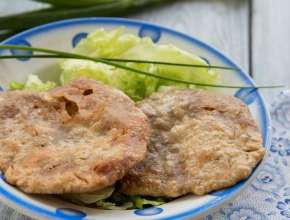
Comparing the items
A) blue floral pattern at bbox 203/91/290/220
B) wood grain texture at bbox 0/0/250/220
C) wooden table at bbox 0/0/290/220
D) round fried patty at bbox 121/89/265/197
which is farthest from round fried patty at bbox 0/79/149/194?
wood grain texture at bbox 0/0/250/220

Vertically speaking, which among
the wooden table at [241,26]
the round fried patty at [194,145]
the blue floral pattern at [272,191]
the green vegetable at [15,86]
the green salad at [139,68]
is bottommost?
the blue floral pattern at [272,191]

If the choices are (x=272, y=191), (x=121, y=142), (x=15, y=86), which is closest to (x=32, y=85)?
(x=15, y=86)

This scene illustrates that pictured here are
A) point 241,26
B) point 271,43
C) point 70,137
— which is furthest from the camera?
point 241,26

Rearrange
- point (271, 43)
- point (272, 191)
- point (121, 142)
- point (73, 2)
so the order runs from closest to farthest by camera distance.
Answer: point (121, 142) → point (272, 191) → point (73, 2) → point (271, 43)

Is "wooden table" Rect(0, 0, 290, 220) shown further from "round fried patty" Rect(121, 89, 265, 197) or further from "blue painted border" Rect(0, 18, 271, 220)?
"round fried patty" Rect(121, 89, 265, 197)

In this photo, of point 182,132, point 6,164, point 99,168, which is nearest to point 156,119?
point 182,132

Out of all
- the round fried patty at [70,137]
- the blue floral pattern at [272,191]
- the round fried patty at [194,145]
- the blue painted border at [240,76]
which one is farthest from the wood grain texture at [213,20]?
the round fried patty at [70,137]

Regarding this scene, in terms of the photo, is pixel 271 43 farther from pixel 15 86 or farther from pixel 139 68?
pixel 15 86

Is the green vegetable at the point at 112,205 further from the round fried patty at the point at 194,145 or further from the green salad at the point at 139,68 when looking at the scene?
the green salad at the point at 139,68
